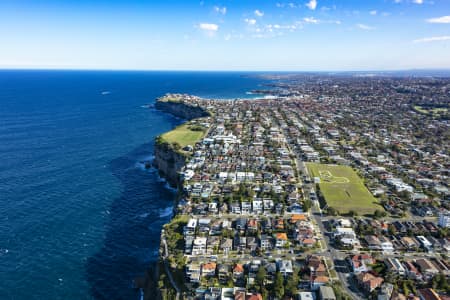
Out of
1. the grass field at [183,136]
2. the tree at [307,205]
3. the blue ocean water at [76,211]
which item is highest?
the grass field at [183,136]

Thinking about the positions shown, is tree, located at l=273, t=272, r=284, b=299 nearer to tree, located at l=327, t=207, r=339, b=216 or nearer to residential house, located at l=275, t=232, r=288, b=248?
residential house, located at l=275, t=232, r=288, b=248

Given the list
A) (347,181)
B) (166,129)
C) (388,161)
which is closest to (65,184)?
(166,129)

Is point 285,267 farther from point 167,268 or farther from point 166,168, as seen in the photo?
point 166,168

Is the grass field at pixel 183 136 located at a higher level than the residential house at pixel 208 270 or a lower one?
higher

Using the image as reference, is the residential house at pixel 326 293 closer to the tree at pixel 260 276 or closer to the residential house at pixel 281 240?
the tree at pixel 260 276

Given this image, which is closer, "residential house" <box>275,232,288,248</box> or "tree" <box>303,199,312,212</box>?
"residential house" <box>275,232,288,248</box>

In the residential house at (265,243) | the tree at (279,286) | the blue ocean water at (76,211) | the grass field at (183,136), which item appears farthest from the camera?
the grass field at (183,136)

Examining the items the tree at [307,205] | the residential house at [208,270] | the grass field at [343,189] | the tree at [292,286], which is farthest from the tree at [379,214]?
the residential house at [208,270]

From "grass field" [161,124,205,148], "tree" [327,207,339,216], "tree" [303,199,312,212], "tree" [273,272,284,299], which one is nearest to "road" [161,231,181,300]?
"tree" [273,272,284,299]
